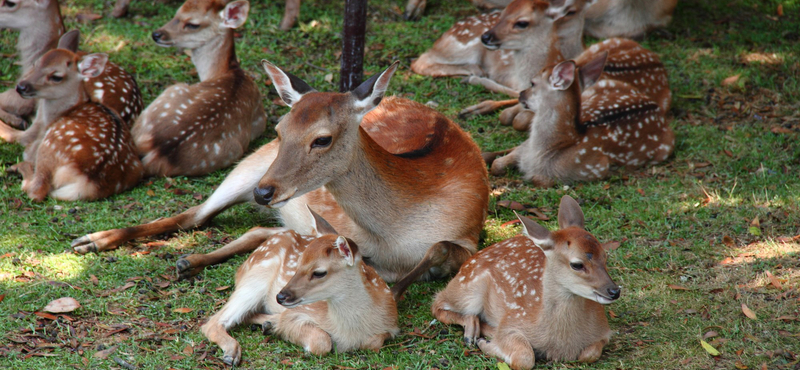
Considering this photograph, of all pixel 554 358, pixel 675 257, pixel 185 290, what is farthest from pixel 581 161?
pixel 185 290

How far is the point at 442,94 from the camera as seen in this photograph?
770cm

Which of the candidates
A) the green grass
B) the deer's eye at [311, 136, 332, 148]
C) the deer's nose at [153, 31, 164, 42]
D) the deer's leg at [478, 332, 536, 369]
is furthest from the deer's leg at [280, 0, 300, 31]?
the deer's leg at [478, 332, 536, 369]

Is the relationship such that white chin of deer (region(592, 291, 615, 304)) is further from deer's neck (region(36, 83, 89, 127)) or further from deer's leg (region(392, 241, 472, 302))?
deer's neck (region(36, 83, 89, 127))

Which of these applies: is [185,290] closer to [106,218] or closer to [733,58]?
[106,218]

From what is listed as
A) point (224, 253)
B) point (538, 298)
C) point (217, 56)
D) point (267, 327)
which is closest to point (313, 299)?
point (267, 327)

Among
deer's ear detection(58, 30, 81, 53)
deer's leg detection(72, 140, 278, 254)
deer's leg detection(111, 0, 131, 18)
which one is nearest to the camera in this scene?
deer's leg detection(72, 140, 278, 254)

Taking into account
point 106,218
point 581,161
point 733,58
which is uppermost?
point 106,218

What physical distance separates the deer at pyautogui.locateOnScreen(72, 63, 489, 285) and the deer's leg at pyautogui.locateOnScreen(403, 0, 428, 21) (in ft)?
11.7

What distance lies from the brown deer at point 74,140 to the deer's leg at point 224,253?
4.34ft

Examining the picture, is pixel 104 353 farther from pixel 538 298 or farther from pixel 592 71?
pixel 592 71

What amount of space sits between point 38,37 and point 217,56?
1.77 m

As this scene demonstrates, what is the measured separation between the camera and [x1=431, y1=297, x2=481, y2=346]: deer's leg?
14.0 feet

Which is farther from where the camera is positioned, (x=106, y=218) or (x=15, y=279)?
(x=106, y=218)

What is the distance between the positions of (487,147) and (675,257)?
2.23 m
